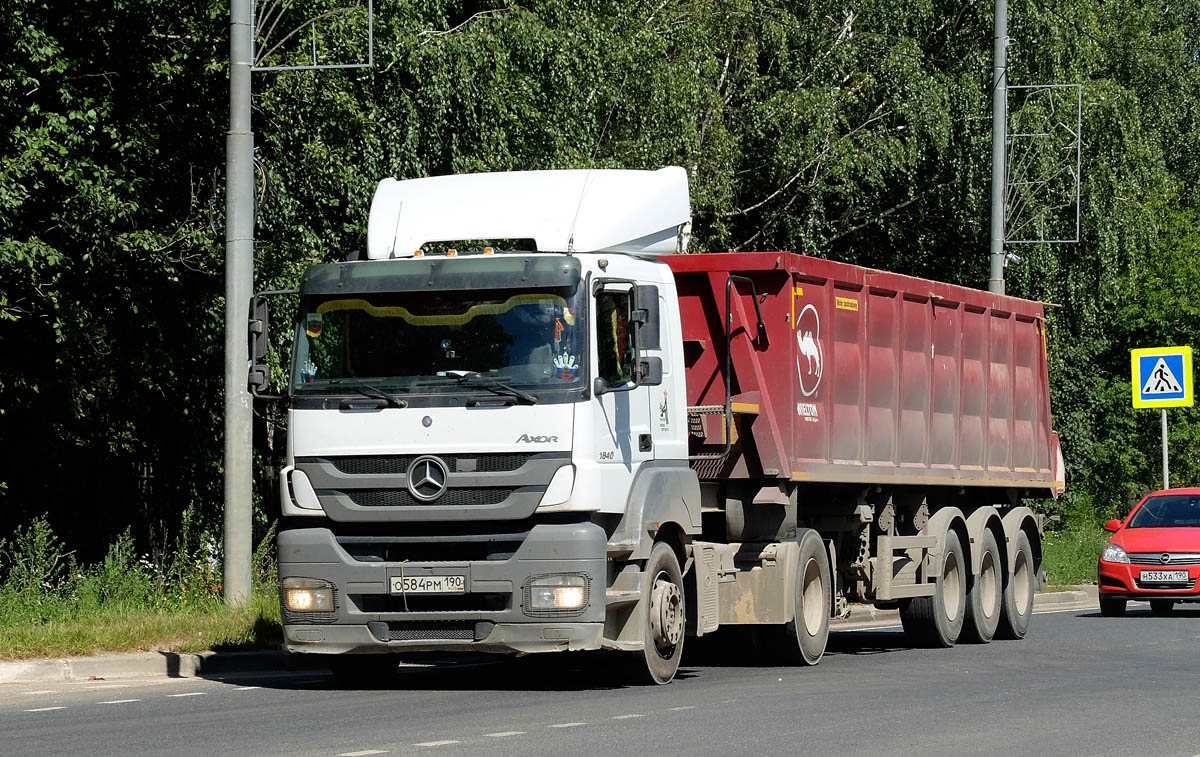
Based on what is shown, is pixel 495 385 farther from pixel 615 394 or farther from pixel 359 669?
pixel 359 669

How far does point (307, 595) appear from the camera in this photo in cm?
1303

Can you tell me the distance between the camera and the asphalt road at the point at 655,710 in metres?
Answer: 10.2

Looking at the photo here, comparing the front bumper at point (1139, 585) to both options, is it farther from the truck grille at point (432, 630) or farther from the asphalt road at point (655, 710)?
the truck grille at point (432, 630)

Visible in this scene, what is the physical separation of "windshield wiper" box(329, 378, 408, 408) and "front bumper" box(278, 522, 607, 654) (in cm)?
89

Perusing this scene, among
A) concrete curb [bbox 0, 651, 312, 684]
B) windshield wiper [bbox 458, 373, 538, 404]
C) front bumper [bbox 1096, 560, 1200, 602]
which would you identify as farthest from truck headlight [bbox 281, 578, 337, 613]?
front bumper [bbox 1096, 560, 1200, 602]

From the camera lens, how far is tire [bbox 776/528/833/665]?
50.6ft

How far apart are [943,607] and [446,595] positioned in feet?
23.5

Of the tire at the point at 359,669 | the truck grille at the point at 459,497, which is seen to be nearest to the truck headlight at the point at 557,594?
the truck grille at the point at 459,497

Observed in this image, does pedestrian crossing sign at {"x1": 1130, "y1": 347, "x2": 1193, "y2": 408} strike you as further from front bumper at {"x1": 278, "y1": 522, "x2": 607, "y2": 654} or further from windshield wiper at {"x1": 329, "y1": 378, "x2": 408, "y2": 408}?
windshield wiper at {"x1": 329, "y1": 378, "x2": 408, "y2": 408}

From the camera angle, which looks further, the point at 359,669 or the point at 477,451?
the point at 359,669

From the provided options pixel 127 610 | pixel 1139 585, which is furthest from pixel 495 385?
pixel 1139 585

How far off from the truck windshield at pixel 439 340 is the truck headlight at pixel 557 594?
1244mm

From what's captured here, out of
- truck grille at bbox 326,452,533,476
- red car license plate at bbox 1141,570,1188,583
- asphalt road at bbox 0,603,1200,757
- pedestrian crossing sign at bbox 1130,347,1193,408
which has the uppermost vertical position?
pedestrian crossing sign at bbox 1130,347,1193,408

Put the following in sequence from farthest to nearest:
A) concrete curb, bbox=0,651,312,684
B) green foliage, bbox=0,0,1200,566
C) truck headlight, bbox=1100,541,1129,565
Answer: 1. truck headlight, bbox=1100,541,1129,565
2. green foliage, bbox=0,0,1200,566
3. concrete curb, bbox=0,651,312,684
